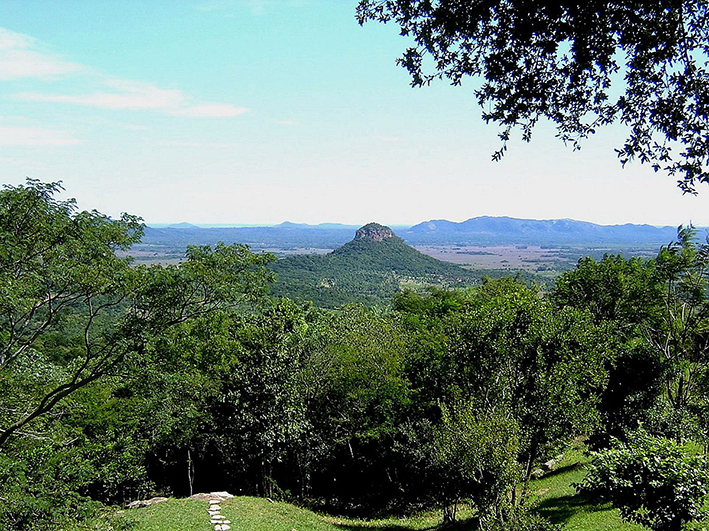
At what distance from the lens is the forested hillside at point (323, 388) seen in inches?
419

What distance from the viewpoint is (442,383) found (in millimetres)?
18734

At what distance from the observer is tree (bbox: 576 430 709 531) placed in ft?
32.0

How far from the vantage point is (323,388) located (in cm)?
2416

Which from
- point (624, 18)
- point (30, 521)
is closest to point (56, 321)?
point (30, 521)

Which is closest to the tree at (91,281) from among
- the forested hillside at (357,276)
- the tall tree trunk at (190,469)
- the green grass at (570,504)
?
the green grass at (570,504)

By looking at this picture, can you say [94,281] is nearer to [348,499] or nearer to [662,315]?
[348,499]

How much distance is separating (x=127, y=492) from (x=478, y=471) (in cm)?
2168

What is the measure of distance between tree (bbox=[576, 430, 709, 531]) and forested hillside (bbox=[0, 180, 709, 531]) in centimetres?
4

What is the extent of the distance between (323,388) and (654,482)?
16292 millimetres

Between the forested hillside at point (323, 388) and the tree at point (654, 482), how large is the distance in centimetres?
4

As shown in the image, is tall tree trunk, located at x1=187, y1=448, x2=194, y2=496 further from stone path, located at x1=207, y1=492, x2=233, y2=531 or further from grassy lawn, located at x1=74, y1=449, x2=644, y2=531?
stone path, located at x1=207, y1=492, x2=233, y2=531

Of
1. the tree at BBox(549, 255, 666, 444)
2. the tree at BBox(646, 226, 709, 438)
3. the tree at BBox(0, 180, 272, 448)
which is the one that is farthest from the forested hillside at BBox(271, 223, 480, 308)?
the tree at BBox(0, 180, 272, 448)

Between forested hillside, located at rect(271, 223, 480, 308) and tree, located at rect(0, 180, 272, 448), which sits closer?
tree, located at rect(0, 180, 272, 448)

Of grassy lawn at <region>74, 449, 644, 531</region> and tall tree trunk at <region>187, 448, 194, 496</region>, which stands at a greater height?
grassy lawn at <region>74, 449, 644, 531</region>
